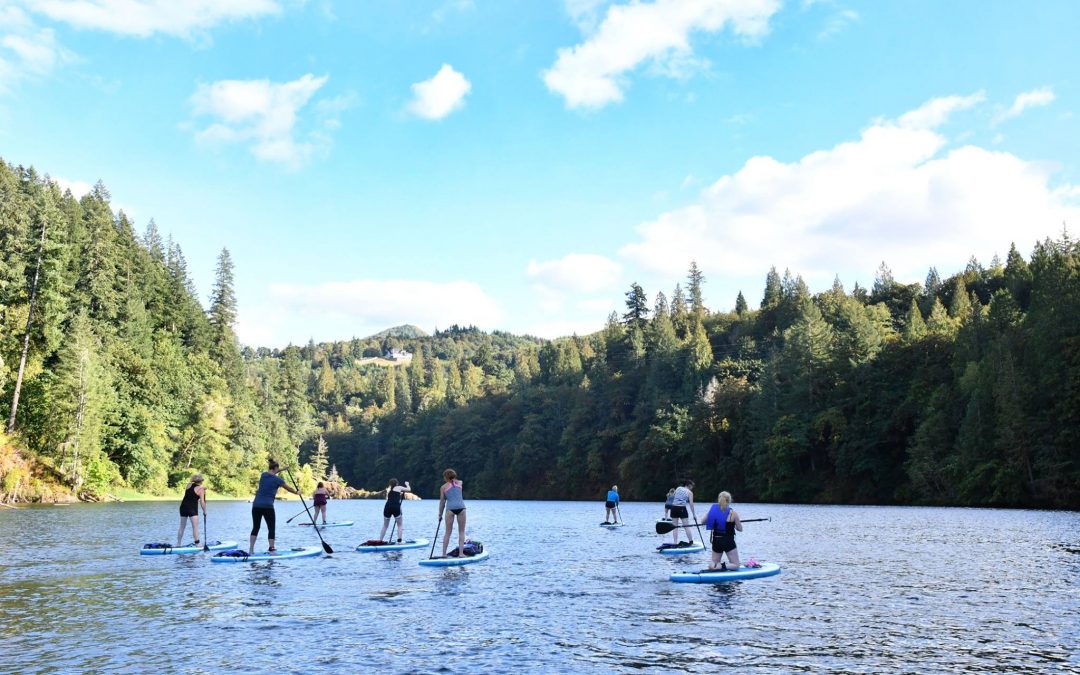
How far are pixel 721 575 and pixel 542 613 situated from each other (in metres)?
7.04

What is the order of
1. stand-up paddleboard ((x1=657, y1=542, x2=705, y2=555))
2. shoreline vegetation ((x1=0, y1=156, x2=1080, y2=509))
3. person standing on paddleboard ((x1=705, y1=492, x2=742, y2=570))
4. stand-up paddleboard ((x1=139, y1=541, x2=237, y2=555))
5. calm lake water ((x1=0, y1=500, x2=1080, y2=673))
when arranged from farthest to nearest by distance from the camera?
shoreline vegetation ((x1=0, y1=156, x2=1080, y2=509)) < stand-up paddleboard ((x1=657, y1=542, x2=705, y2=555)) < stand-up paddleboard ((x1=139, y1=541, x2=237, y2=555)) < person standing on paddleboard ((x1=705, y1=492, x2=742, y2=570)) < calm lake water ((x1=0, y1=500, x2=1080, y2=673))

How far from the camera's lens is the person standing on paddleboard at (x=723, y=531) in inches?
895

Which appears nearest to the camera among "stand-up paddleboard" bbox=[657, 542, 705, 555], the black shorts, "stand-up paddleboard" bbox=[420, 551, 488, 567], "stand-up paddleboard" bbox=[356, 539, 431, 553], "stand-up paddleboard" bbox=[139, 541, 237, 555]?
the black shorts

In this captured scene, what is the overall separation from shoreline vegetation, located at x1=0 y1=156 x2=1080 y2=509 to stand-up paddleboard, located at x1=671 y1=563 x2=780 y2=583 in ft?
187

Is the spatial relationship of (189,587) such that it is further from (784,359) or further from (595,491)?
(595,491)

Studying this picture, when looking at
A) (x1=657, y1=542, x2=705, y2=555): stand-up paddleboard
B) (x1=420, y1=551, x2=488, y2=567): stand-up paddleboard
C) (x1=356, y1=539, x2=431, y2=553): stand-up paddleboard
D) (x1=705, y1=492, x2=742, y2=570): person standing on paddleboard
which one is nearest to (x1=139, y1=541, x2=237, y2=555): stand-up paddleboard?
(x1=356, y1=539, x2=431, y2=553): stand-up paddleboard

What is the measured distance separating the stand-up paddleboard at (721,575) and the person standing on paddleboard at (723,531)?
0.31m

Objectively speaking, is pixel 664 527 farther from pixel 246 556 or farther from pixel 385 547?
pixel 246 556

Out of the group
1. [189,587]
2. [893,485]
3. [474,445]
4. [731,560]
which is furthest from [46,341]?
[474,445]

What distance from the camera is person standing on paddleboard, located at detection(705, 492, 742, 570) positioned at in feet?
74.6

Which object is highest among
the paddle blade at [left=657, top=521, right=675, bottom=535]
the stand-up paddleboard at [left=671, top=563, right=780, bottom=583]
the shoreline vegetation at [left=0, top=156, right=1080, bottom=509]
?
the shoreline vegetation at [left=0, top=156, right=1080, bottom=509]

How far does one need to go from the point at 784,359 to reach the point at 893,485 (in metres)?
27.4

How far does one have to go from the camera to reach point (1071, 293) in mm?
70688

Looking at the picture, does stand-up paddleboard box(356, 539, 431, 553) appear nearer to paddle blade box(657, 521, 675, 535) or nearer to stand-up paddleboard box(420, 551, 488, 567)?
stand-up paddleboard box(420, 551, 488, 567)
